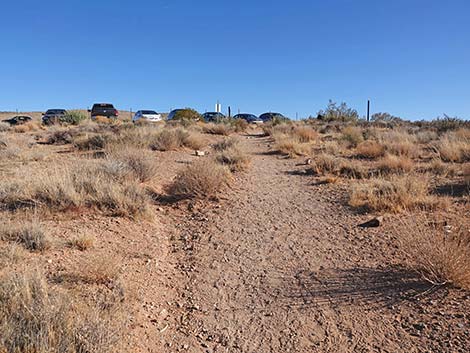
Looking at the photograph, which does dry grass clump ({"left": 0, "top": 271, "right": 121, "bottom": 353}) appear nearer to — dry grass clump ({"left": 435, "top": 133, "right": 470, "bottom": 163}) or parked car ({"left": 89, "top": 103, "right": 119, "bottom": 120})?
dry grass clump ({"left": 435, "top": 133, "right": 470, "bottom": 163})

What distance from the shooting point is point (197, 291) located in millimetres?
3965

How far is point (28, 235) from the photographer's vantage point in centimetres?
431

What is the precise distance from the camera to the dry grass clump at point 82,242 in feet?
14.5

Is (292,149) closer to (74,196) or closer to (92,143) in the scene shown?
(92,143)

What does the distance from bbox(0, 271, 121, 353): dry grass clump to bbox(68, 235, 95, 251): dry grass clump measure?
134cm

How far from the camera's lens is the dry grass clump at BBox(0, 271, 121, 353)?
93.9 inches

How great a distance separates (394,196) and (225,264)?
3.63 metres

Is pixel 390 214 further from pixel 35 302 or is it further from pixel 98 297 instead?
pixel 35 302

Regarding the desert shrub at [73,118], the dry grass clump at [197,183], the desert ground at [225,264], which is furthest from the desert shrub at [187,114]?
the dry grass clump at [197,183]

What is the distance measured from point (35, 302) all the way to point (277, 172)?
833 centimetres

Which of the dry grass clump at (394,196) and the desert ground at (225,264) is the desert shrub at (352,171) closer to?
the desert ground at (225,264)

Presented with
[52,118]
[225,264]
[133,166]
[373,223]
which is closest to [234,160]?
[133,166]

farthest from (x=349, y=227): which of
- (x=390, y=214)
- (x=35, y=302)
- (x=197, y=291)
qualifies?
(x=35, y=302)

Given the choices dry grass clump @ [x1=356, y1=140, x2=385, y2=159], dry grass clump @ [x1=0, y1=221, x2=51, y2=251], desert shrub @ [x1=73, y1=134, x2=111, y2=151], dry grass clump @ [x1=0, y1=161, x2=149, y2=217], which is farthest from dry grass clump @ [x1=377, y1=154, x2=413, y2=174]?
desert shrub @ [x1=73, y1=134, x2=111, y2=151]
